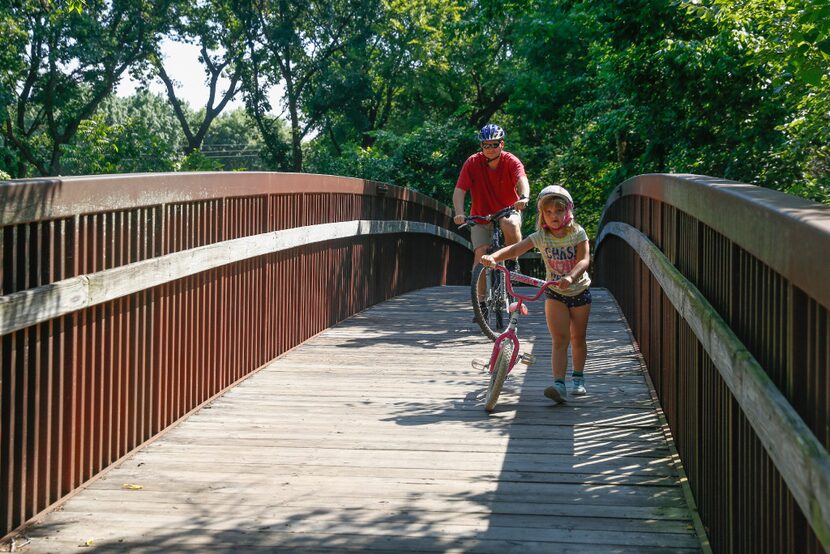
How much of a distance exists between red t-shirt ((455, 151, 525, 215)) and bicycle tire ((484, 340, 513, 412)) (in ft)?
9.96

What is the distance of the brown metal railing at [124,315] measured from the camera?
409 centimetres

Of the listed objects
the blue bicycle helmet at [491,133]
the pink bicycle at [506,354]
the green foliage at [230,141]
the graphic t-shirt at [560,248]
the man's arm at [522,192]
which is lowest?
the pink bicycle at [506,354]

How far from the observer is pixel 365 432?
5.80 metres

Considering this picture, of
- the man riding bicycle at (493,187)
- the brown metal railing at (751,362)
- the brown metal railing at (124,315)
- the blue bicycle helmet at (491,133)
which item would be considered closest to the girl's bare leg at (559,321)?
the brown metal railing at (751,362)

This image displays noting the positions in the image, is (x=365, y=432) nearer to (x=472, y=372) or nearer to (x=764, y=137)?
(x=472, y=372)

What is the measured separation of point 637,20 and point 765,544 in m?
12.0

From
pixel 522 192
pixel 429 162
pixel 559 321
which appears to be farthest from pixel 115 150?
pixel 559 321

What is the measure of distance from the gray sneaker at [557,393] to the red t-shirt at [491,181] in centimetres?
306

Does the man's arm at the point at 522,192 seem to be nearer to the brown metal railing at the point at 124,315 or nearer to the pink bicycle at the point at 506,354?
the brown metal railing at the point at 124,315

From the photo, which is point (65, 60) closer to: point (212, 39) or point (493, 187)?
point (212, 39)

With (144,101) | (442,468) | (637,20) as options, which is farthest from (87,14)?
(144,101)

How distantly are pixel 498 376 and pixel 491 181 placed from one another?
337cm

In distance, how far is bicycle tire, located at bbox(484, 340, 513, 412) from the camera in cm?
625

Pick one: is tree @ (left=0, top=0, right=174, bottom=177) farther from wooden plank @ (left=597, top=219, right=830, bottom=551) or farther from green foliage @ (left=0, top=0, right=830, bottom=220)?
wooden plank @ (left=597, top=219, right=830, bottom=551)
